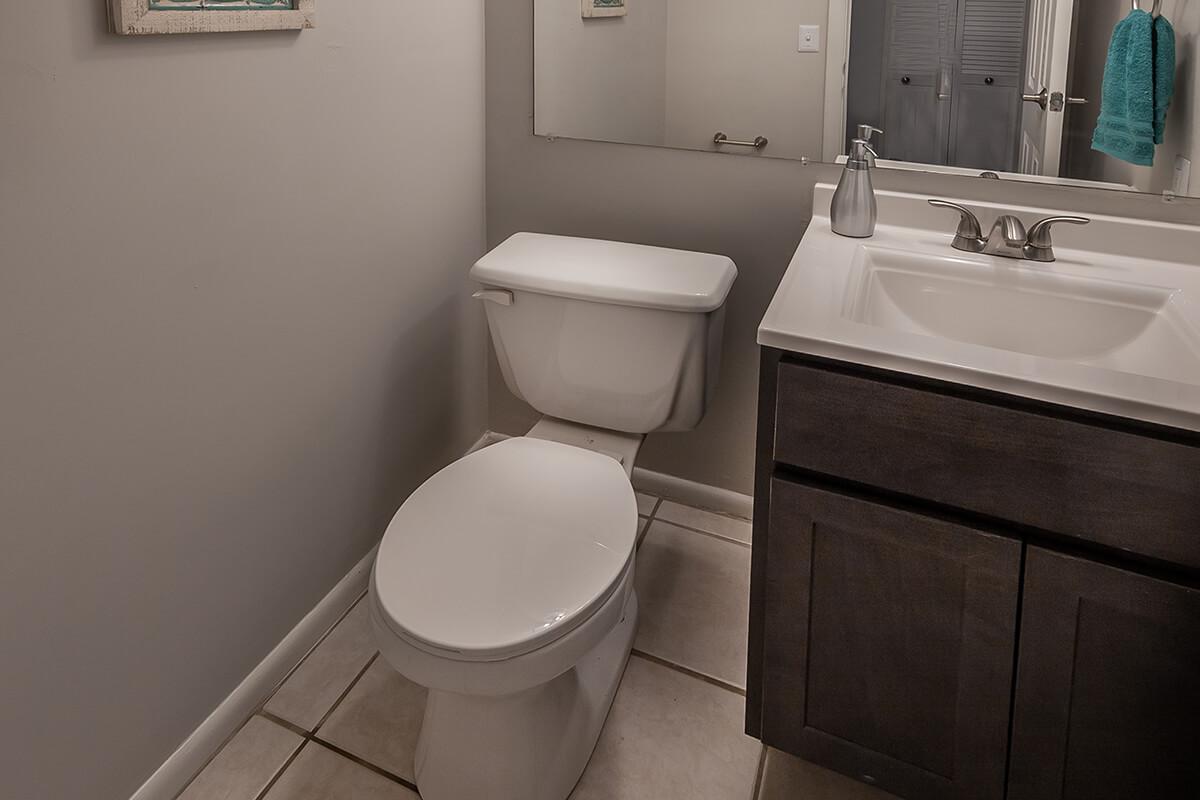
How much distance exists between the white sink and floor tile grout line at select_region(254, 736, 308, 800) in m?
1.07

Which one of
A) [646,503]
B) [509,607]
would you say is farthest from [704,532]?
[509,607]

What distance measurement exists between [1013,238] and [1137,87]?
11.7 inches

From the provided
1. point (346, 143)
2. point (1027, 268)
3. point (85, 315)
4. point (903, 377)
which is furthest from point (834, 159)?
point (85, 315)

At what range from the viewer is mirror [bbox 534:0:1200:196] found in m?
1.40

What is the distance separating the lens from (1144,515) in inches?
38.2

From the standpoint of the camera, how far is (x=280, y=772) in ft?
4.76

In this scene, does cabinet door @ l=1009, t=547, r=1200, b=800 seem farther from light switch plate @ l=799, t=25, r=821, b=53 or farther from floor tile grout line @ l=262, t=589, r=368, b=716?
floor tile grout line @ l=262, t=589, r=368, b=716

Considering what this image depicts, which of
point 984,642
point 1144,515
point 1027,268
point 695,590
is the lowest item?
point 695,590

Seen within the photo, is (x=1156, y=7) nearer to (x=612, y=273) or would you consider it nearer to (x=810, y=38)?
(x=810, y=38)

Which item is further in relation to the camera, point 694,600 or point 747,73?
point 694,600

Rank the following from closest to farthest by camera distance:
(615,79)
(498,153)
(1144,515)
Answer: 1. (1144,515)
2. (615,79)
3. (498,153)

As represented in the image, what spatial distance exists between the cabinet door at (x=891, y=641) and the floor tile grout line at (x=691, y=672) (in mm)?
330

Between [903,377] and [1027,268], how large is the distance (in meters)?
0.46

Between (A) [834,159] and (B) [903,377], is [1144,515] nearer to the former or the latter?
(B) [903,377]
